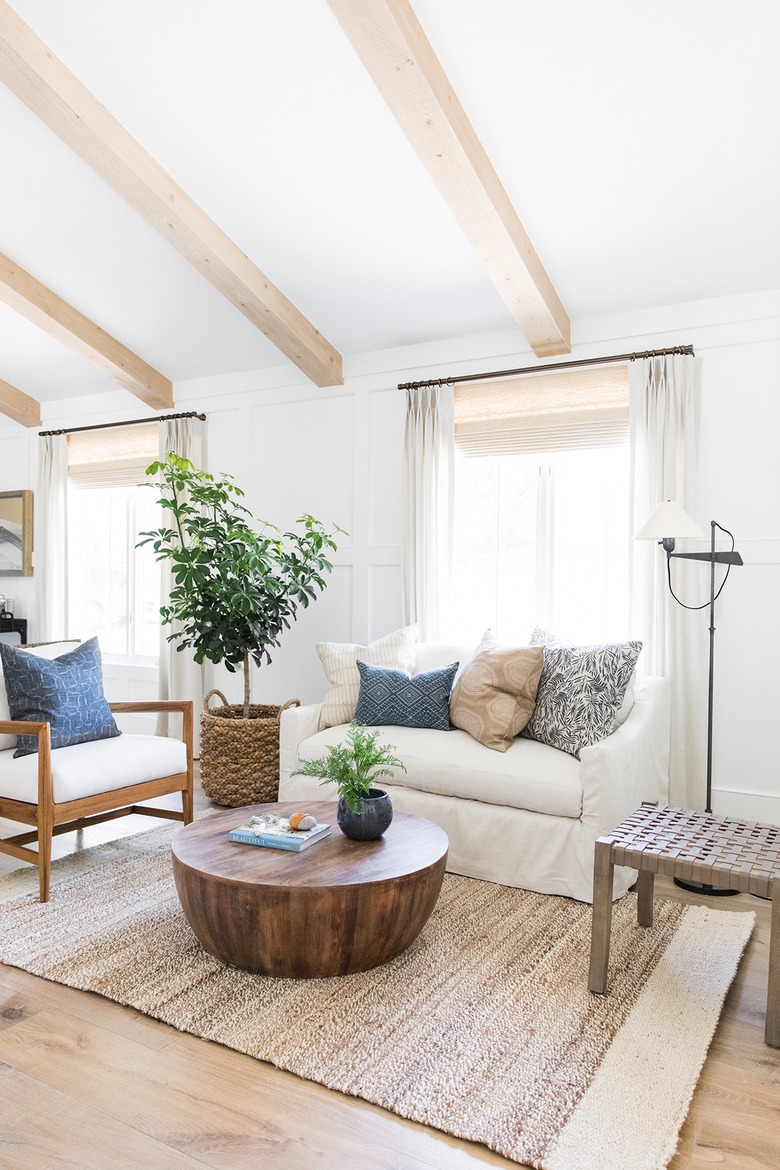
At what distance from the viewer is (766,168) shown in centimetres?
311

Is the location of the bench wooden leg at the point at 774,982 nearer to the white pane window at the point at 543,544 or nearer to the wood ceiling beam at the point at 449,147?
the white pane window at the point at 543,544

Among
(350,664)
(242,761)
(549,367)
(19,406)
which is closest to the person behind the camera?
(350,664)

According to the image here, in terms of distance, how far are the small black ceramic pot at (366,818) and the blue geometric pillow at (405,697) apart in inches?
39.7

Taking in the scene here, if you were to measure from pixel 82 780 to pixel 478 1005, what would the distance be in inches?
66.1

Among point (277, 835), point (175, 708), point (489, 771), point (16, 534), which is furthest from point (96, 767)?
point (16, 534)

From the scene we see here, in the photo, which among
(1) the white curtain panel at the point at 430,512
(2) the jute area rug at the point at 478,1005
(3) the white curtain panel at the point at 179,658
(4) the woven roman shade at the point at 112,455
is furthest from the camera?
(4) the woven roman shade at the point at 112,455

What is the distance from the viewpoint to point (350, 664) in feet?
13.0

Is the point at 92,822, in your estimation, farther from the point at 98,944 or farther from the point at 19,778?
the point at 98,944

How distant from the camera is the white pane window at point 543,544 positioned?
4168 mm

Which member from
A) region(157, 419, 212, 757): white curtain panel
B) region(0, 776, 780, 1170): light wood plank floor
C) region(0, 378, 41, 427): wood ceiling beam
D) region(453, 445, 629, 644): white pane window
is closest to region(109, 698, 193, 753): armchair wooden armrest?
region(0, 776, 780, 1170): light wood plank floor

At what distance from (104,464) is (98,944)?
4202 mm

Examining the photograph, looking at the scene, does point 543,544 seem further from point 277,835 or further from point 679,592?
point 277,835

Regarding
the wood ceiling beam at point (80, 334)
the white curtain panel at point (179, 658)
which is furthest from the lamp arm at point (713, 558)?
A: the wood ceiling beam at point (80, 334)

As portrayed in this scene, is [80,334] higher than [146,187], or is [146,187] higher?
[146,187]
